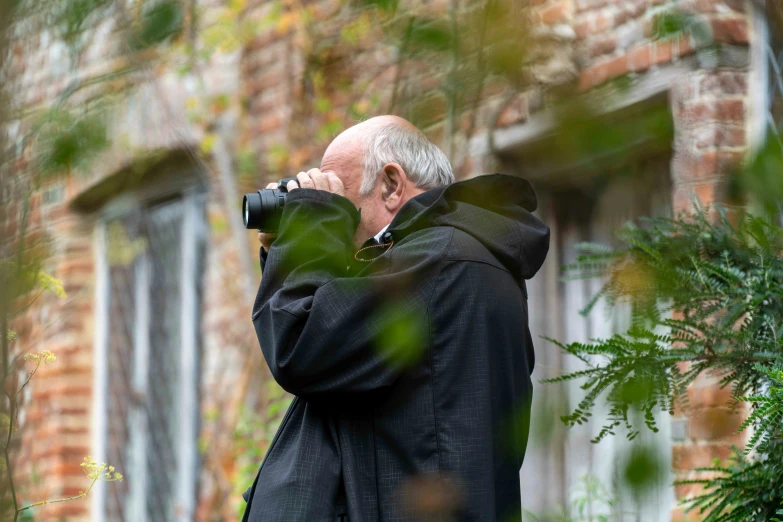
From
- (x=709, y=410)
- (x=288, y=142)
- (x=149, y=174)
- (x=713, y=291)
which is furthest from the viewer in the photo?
(x=149, y=174)

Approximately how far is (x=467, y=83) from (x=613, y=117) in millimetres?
149

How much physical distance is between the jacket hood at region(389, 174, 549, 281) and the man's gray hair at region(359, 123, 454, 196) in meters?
0.18

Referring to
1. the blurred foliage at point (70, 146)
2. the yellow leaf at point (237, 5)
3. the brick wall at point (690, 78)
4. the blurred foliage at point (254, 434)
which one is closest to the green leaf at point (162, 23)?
the blurred foliage at point (70, 146)

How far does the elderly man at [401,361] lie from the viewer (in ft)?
6.82

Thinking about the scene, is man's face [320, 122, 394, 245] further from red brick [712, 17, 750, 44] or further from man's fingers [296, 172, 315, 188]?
red brick [712, 17, 750, 44]

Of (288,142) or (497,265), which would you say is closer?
(497,265)

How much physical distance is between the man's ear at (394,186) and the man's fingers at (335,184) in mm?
110

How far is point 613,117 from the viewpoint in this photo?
1120 millimetres

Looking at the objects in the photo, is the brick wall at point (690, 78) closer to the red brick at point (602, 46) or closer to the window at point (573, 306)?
the red brick at point (602, 46)

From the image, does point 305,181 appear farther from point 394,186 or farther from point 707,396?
point 707,396

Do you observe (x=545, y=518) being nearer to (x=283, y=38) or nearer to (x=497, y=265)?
(x=497, y=265)

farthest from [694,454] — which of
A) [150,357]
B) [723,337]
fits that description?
[150,357]

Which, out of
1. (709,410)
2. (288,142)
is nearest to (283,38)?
(288,142)

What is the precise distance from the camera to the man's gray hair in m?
2.50
